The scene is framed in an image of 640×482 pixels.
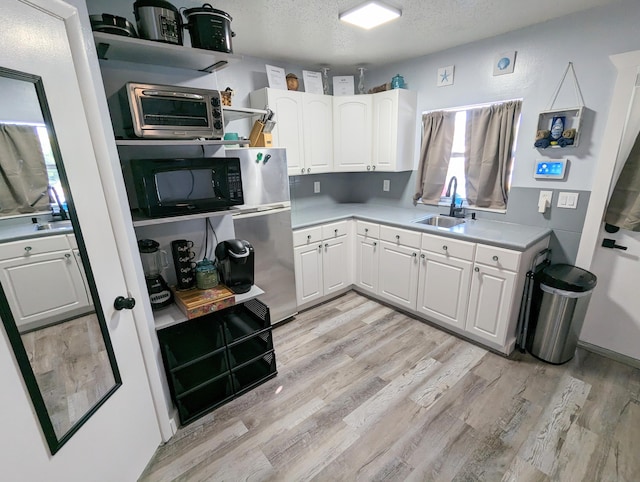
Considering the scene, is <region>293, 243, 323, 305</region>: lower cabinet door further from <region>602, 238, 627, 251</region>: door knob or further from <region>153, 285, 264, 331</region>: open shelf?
<region>602, 238, 627, 251</region>: door knob

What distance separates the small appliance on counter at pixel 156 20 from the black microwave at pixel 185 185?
0.56 meters

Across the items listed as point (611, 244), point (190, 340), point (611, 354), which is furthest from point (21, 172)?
point (611, 354)

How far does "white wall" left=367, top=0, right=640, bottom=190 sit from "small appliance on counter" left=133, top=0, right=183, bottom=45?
240 centimetres

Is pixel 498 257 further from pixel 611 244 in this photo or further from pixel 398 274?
pixel 398 274

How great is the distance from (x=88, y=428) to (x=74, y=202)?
89 cm

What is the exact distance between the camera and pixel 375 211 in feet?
10.5

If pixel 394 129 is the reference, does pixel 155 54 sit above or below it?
above

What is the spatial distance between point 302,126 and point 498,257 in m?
2.10

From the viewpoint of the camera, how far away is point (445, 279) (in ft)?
7.96

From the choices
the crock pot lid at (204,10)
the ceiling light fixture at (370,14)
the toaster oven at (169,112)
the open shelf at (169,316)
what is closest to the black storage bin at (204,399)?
the open shelf at (169,316)

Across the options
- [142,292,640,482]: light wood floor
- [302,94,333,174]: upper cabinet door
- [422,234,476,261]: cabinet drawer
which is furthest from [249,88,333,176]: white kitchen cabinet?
[142,292,640,482]: light wood floor

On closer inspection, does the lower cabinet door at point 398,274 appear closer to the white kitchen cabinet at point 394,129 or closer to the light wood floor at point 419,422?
the light wood floor at point 419,422

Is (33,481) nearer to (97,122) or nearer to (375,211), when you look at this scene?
(97,122)

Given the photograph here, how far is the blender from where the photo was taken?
65.8 inches
